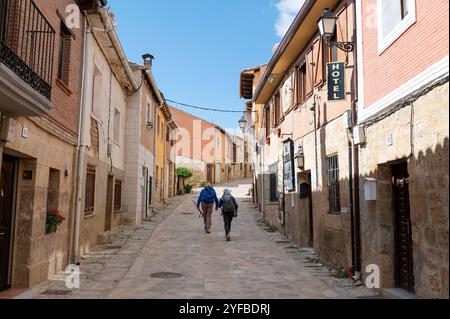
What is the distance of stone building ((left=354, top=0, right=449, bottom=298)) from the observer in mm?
4902

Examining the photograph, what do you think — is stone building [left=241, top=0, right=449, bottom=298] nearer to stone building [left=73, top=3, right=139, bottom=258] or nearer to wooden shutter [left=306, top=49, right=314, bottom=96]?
wooden shutter [left=306, top=49, right=314, bottom=96]

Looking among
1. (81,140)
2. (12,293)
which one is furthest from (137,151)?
(12,293)

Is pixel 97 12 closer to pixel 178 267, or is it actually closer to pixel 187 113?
pixel 178 267

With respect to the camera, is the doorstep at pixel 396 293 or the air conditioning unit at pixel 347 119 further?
the air conditioning unit at pixel 347 119

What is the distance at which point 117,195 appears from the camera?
14305 millimetres

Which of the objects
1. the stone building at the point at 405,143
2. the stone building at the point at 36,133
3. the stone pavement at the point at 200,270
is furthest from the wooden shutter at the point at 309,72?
the stone building at the point at 36,133

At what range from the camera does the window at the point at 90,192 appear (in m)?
10.2

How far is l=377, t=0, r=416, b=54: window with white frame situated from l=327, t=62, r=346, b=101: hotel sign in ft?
4.29

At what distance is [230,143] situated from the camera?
47469 millimetres

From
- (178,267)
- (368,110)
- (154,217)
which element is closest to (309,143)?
(368,110)

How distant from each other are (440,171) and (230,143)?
42715mm

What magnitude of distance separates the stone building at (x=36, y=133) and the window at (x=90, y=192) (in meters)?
1.33

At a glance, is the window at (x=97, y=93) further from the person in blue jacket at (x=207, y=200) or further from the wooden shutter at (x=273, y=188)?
the wooden shutter at (x=273, y=188)

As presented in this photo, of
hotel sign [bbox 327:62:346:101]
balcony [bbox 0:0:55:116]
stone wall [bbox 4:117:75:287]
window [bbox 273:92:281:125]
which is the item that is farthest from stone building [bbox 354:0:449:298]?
window [bbox 273:92:281:125]
